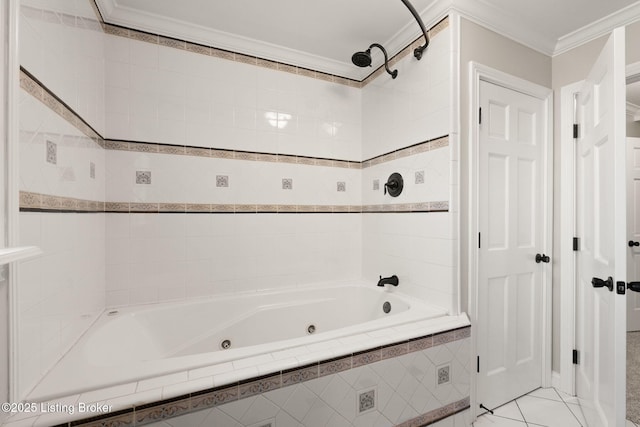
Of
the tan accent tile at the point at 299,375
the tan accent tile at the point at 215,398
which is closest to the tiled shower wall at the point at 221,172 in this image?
the tan accent tile at the point at 215,398

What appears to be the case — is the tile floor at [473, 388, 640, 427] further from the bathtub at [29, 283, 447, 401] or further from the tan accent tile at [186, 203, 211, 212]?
the tan accent tile at [186, 203, 211, 212]

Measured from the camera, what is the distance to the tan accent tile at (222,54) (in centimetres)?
198

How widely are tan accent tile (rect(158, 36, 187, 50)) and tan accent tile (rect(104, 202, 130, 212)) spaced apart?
3.58ft

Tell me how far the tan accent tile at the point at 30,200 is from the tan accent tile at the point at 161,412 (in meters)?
0.76

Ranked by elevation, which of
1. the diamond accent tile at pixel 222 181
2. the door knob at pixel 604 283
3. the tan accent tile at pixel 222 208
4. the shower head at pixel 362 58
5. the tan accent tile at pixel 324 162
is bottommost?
the door knob at pixel 604 283

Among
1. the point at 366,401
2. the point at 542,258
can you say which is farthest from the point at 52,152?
the point at 542,258

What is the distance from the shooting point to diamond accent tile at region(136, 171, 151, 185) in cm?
179

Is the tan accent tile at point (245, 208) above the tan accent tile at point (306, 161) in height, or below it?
below

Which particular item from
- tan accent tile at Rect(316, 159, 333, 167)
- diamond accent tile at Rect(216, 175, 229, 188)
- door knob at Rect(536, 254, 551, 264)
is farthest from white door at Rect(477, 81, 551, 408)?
diamond accent tile at Rect(216, 175, 229, 188)

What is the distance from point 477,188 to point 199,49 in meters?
2.08

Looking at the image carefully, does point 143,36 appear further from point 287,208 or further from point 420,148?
point 420,148

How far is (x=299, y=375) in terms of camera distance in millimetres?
1097

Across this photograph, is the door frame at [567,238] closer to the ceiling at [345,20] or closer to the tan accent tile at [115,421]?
the ceiling at [345,20]

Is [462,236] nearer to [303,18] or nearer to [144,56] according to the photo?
[303,18]
